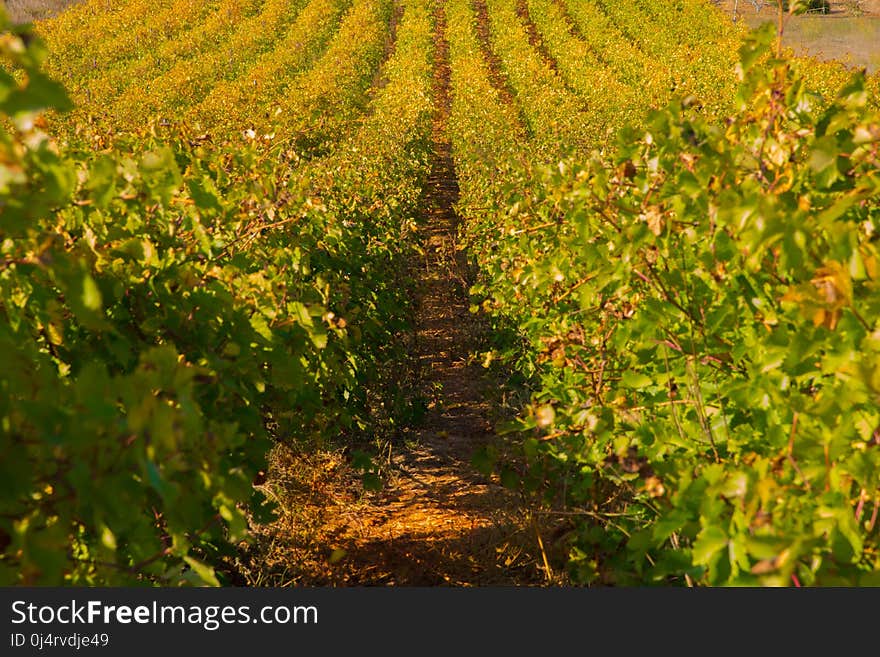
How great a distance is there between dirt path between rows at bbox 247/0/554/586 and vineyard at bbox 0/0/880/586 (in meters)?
0.02

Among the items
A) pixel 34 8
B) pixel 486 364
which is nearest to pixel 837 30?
pixel 486 364

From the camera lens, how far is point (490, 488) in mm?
4324

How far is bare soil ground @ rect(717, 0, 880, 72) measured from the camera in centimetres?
2067

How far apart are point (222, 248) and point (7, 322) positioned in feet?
2.96

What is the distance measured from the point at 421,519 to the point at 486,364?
50.5 inches

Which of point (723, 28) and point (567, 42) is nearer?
point (723, 28)

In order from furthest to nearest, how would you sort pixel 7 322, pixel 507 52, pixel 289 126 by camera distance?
pixel 507 52 < pixel 289 126 < pixel 7 322

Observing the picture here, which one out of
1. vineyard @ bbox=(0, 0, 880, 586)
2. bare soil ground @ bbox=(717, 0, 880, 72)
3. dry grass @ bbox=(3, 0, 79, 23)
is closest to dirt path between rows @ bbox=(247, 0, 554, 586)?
vineyard @ bbox=(0, 0, 880, 586)

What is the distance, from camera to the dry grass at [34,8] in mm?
26266

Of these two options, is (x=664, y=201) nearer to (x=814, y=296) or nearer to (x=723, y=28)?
(x=814, y=296)

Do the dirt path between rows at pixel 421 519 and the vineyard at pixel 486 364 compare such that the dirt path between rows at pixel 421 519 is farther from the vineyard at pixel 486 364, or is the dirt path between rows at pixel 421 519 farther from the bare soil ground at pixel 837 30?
the bare soil ground at pixel 837 30

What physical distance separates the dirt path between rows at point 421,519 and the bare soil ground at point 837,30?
1828 centimetres

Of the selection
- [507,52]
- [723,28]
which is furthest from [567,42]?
[723,28]

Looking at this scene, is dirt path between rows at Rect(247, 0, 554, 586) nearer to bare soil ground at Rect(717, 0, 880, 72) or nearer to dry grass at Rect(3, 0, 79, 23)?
bare soil ground at Rect(717, 0, 880, 72)
